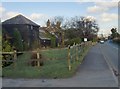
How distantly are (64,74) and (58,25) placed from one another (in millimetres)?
93147

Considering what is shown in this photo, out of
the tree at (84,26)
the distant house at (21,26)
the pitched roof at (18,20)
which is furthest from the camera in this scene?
the tree at (84,26)

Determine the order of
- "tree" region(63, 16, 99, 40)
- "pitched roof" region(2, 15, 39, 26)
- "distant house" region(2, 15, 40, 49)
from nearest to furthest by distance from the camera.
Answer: "distant house" region(2, 15, 40, 49) < "pitched roof" region(2, 15, 39, 26) < "tree" region(63, 16, 99, 40)

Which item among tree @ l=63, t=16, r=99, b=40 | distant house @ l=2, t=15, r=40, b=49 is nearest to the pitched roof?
distant house @ l=2, t=15, r=40, b=49

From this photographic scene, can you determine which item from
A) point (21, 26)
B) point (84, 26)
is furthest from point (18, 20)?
point (84, 26)

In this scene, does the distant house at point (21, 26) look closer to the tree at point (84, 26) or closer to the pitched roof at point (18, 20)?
the pitched roof at point (18, 20)

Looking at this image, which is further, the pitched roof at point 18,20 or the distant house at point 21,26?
the pitched roof at point 18,20

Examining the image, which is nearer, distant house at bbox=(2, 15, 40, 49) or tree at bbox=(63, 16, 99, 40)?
distant house at bbox=(2, 15, 40, 49)

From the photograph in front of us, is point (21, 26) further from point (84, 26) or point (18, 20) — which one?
point (84, 26)

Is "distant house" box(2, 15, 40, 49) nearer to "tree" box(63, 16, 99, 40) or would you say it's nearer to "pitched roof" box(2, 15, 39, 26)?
"pitched roof" box(2, 15, 39, 26)

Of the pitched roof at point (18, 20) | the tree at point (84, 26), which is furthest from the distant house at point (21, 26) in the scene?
the tree at point (84, 26)

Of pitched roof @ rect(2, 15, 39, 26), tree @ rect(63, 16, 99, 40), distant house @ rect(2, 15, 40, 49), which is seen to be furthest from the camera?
tree @ rect(63, 16, 99, 40)

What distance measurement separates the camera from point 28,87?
10688 mm

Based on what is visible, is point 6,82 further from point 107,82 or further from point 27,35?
point 27,35

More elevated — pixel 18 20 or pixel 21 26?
pixel 18 20
